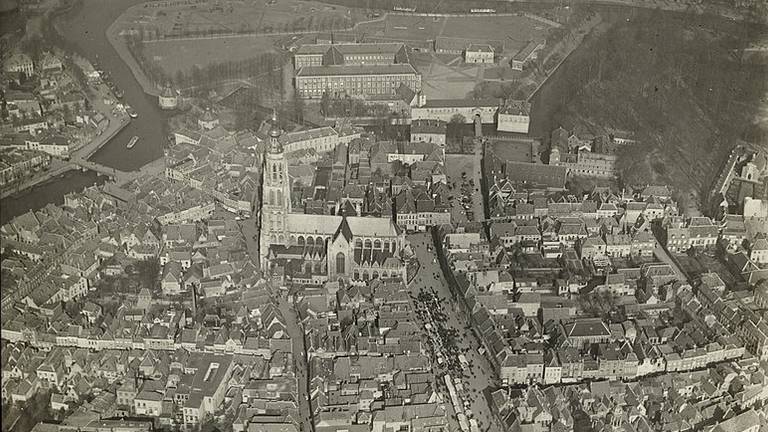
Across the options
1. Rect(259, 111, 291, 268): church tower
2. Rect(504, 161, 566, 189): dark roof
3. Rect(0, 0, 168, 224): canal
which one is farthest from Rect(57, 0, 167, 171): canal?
Rect(504, 161, 566, 189): dark roof

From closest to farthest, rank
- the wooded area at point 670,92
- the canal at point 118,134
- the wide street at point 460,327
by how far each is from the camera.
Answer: the wide street at point 460,327 < the canal at point 118,134 < the wooded area at point 670,92

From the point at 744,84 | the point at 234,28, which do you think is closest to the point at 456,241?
the point at 744,84

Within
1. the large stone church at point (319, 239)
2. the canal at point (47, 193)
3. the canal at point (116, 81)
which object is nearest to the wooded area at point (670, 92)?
A: the large stone church at point (319, 239)

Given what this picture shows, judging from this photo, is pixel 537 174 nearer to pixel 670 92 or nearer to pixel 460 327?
pixel 670 92

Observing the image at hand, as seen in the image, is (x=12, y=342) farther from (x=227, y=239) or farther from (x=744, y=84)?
(x=744, y=84)

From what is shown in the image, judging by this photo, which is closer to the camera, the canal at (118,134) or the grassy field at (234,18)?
the canal at (118,134)

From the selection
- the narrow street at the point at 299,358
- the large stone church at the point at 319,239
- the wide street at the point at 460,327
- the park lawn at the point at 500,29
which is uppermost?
the large stone church at the point at 319,239

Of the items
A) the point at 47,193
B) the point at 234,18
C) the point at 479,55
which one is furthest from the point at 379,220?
the point at 234,18

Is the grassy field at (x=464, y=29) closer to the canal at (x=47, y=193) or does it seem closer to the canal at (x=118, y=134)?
the canal at (x=118, y=134)
